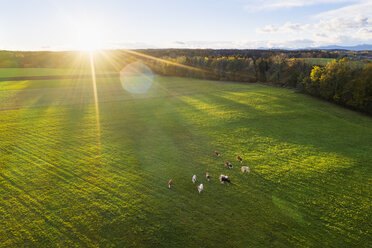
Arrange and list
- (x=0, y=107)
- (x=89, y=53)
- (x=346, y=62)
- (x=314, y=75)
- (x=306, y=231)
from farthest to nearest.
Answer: (x=89, y=53)
(x=314, y=75)
(x=346, y=62)
(x=0, y=107)
(x=306, y=231)

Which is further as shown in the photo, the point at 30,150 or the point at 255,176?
the point at 30,150

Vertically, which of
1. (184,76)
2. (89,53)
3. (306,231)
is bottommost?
(306,231)

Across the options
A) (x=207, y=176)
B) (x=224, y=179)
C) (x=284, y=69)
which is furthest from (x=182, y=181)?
(x=284, y=69)

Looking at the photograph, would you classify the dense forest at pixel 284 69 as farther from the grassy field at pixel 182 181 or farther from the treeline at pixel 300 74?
the grassy field at pixel 182 181

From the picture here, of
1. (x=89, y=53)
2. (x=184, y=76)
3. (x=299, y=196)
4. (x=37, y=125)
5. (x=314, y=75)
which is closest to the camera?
(x=299, y=196)

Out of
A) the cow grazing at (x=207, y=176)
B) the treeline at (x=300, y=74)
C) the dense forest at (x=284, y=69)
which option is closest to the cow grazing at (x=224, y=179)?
the cow grazing at (x=207, y=176)

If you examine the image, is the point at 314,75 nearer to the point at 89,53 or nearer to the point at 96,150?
the point at 96,150

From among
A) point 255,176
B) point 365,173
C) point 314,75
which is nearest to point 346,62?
point 314,75

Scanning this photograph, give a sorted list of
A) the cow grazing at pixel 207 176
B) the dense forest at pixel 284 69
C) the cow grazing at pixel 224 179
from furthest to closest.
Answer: the dense forest at pixel 284 69 → the cow grazing at pixel 207 176 → the cow grazing at pixel 224 179
